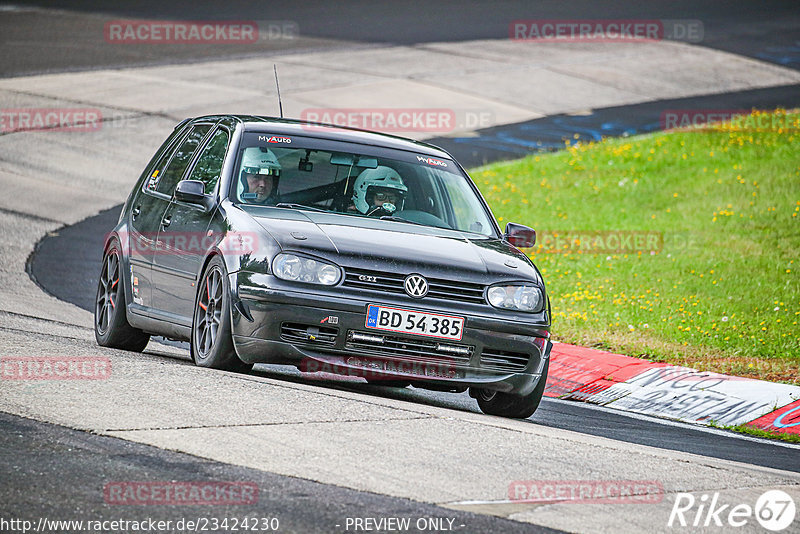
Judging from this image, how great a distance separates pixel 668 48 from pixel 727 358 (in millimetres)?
25213

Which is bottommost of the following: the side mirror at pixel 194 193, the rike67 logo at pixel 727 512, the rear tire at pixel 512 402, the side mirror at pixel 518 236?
the rear tire at pixel 512 402

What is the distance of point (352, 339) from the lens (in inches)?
296

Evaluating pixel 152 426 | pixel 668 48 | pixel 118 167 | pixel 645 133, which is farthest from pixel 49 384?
pixel 668 48

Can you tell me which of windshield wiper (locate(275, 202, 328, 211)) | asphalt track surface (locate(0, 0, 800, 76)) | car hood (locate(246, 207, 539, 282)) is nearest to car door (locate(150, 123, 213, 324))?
windshield wiper (locate(275, 202, 328, 211))

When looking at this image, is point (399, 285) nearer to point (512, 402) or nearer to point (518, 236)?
point (512, 402)

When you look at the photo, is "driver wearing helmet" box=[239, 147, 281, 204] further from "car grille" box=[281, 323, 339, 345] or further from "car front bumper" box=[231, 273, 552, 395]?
"car grille" box=[281, 323, 339, 345]

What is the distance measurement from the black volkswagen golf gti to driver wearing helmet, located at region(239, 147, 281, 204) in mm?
10

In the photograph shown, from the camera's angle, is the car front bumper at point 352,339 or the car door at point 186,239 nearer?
the car front bumper at point 352,339

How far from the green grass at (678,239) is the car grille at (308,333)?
4.53 metres

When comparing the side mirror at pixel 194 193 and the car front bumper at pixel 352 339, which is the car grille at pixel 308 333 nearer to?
the car front bumper at pixel 352 339

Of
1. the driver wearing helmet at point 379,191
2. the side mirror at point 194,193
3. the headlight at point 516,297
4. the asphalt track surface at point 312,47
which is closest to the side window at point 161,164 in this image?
the side mirror at point 194,193

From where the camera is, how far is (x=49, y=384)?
7.08 metres

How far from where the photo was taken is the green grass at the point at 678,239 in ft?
39.5

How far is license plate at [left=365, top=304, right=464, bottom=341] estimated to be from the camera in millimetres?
7523
